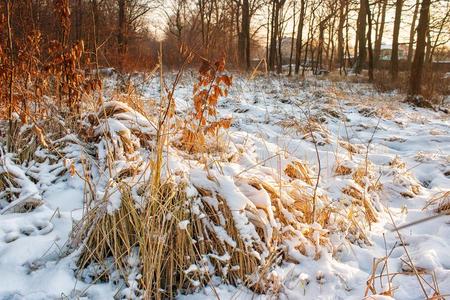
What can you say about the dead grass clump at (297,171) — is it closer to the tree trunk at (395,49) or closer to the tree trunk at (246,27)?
the tree trunk at (395,49)

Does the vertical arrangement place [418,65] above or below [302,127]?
above

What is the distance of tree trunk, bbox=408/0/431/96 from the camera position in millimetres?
8180

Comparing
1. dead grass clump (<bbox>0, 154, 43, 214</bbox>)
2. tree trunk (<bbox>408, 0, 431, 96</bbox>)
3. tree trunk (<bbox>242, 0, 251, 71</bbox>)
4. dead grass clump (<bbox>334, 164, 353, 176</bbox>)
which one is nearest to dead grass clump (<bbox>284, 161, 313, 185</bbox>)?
dead grass clump (<bbox>334, 164, 353, 176</bbox>)

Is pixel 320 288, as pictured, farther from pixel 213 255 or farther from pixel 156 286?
pixel 156 286

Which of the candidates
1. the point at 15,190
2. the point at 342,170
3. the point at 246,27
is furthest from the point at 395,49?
the point at 15,190

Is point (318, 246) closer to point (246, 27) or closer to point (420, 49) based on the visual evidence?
point (420, 49)

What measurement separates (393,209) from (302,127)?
1.87 metres

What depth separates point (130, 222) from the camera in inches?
68.6

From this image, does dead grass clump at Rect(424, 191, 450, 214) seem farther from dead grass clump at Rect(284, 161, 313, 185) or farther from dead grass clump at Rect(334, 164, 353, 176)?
dead grass clump at Rect(284, 161, 313, 185)

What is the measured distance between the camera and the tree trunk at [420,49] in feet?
26.8

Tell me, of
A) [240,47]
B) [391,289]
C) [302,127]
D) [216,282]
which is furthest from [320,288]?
[240,47]

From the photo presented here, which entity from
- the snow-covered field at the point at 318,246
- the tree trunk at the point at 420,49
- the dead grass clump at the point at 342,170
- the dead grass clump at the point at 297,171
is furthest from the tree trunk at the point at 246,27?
the dead grass clump at the point at 297,171

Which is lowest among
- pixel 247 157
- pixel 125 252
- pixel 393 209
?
pixel 393 209

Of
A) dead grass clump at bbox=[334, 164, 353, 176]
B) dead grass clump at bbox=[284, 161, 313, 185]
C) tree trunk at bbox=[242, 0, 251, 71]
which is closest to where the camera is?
dead grass clump at bbox=[284, 161, 313, 185]
